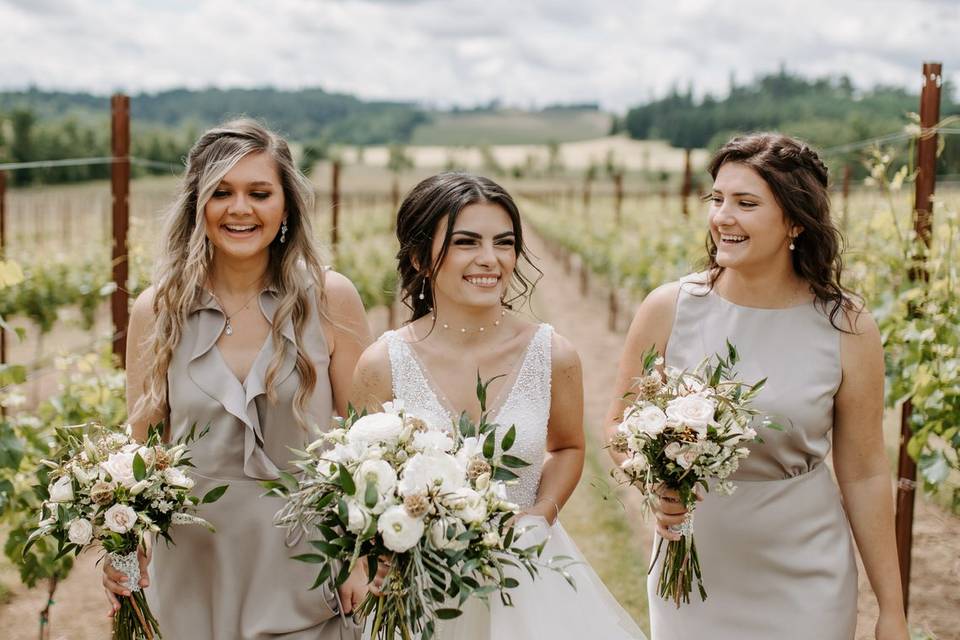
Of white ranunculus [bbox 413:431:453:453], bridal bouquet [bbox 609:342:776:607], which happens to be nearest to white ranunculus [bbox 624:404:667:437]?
bridal bouquet [bbox 609:342:776:607]

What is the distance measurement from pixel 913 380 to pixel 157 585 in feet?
10.3

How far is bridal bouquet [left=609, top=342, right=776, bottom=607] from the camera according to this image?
231 centimetres

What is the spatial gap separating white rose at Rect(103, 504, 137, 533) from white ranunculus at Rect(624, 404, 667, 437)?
3.90ft

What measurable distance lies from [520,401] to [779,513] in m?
0.78

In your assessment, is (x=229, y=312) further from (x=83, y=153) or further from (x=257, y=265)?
(x=83, y=153)

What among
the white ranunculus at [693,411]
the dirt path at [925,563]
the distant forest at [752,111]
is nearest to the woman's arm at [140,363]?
the white ranunculus at [693,411]

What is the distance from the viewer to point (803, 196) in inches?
104

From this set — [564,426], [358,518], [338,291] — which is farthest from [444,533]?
[338,291]

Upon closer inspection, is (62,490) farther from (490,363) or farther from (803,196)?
(803,196)

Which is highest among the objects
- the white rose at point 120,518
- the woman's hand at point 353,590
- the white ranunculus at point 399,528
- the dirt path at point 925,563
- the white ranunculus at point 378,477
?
the white ranunculus at point 378,477

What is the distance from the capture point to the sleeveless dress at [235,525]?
268 cm

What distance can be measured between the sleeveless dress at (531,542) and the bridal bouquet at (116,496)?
61 cm

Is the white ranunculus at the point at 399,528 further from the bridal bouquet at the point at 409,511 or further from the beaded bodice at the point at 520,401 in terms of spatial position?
the beaded bodice at the point at 520,401

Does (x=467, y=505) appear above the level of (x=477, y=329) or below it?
below
